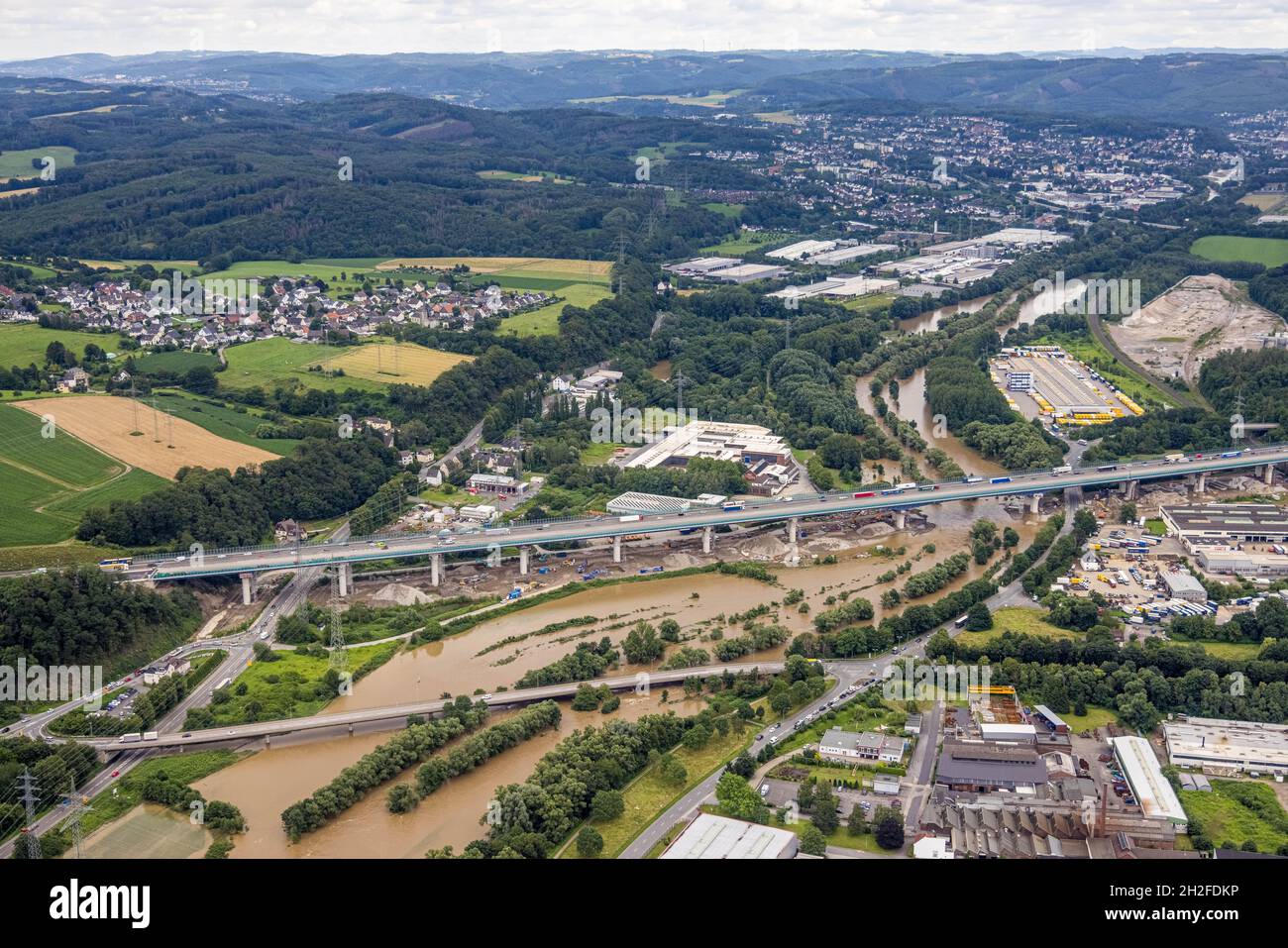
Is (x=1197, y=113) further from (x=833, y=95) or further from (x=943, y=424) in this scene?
(x=943, y=424)

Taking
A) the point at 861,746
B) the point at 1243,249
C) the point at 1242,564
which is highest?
the point at 1243,249

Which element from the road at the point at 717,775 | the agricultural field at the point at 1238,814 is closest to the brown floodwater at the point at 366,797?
the road at the point at 717,775

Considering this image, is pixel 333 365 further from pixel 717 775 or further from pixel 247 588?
pixel 717 775

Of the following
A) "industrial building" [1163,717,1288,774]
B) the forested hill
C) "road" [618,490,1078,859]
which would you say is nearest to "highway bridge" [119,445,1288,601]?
"road" [618,490,1078,859]

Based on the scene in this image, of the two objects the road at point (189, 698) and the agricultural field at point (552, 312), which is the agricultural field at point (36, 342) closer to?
the agricultural field at point (552, 312)

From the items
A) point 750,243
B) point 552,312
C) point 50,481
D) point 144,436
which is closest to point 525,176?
point 750,243

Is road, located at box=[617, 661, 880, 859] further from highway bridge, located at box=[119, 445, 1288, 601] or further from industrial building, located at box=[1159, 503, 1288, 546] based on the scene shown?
industrial building, located at box=[1159, 503, 1288, 546]
